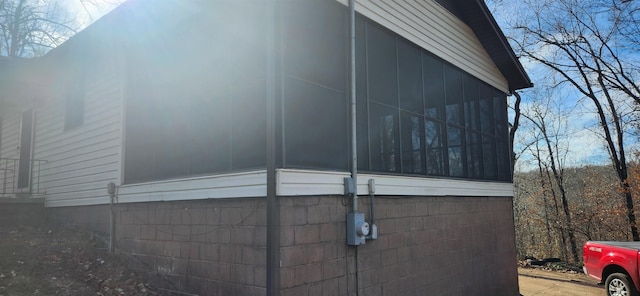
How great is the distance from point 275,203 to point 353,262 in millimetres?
1479

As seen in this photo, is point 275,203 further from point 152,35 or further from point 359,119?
point 152,35

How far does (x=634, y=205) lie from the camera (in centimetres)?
1559

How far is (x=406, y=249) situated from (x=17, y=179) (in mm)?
10306

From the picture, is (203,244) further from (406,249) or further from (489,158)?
(489,158)

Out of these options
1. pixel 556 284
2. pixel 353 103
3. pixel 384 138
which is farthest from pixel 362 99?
pixel 556 284

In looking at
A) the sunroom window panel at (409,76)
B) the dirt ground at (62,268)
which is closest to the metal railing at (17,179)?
the dirt ground at (62,268)

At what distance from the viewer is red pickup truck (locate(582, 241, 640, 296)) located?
9.08 m

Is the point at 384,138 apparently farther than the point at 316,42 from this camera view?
Yes

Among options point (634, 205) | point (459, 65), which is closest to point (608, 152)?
point (634, 205)

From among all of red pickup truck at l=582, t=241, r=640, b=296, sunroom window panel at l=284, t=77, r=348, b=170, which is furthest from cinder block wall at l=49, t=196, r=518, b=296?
red pickup truck at l=582, t=241, r=640, b=296

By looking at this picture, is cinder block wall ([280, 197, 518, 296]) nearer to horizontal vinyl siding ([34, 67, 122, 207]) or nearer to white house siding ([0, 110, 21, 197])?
horizontal vinyl siding ([34, 67, 122, 207])

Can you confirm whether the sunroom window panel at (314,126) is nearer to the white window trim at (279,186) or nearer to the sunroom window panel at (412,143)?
the white window trim at (279,186)

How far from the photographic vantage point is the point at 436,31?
8.11 m

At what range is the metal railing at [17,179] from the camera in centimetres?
1021
